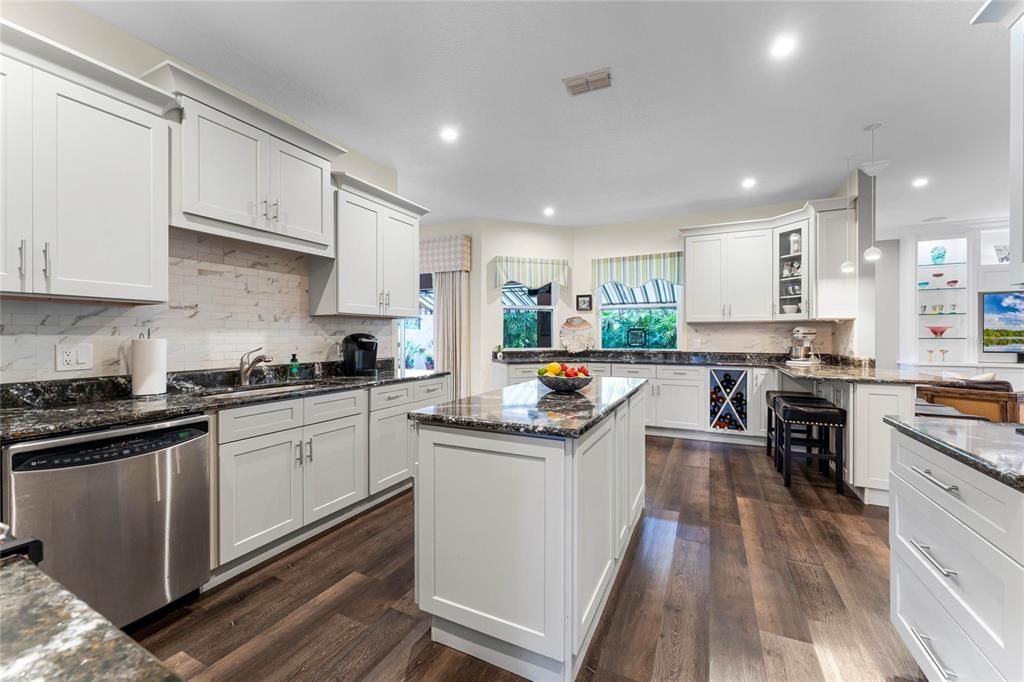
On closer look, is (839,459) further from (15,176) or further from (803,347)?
(15,176)

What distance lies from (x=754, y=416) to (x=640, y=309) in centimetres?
192

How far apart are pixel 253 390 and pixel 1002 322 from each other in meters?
8.27

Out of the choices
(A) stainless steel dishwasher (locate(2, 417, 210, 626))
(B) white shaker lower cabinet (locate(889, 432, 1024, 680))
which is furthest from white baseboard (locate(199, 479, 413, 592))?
(B) white shaker lower cabinet (locate(889, 432, 1024, 680))

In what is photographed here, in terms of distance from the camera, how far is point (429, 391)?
3.46 m

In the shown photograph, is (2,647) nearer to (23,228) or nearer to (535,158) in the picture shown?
(23,228)

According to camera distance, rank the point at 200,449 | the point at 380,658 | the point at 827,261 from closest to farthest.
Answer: the point at 380,658 < the point at 200,449 < the point at 827,261

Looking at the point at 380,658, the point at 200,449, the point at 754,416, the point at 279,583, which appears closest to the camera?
the point at 380,658

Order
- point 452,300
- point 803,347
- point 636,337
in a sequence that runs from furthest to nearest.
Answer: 1. point 452,300
2. point 636,337
3. point 803,347

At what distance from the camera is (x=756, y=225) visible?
4.81 metres

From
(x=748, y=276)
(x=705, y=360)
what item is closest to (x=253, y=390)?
(x=705, y=360)

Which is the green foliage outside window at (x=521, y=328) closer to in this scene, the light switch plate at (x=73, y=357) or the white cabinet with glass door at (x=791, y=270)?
the white cabinet with glass door at (x=791, y=270)

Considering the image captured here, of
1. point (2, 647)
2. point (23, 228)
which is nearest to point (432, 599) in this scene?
point (2, 647)

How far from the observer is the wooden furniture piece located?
332cm

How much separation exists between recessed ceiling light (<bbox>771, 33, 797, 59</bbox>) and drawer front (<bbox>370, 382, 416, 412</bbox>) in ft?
9.77
